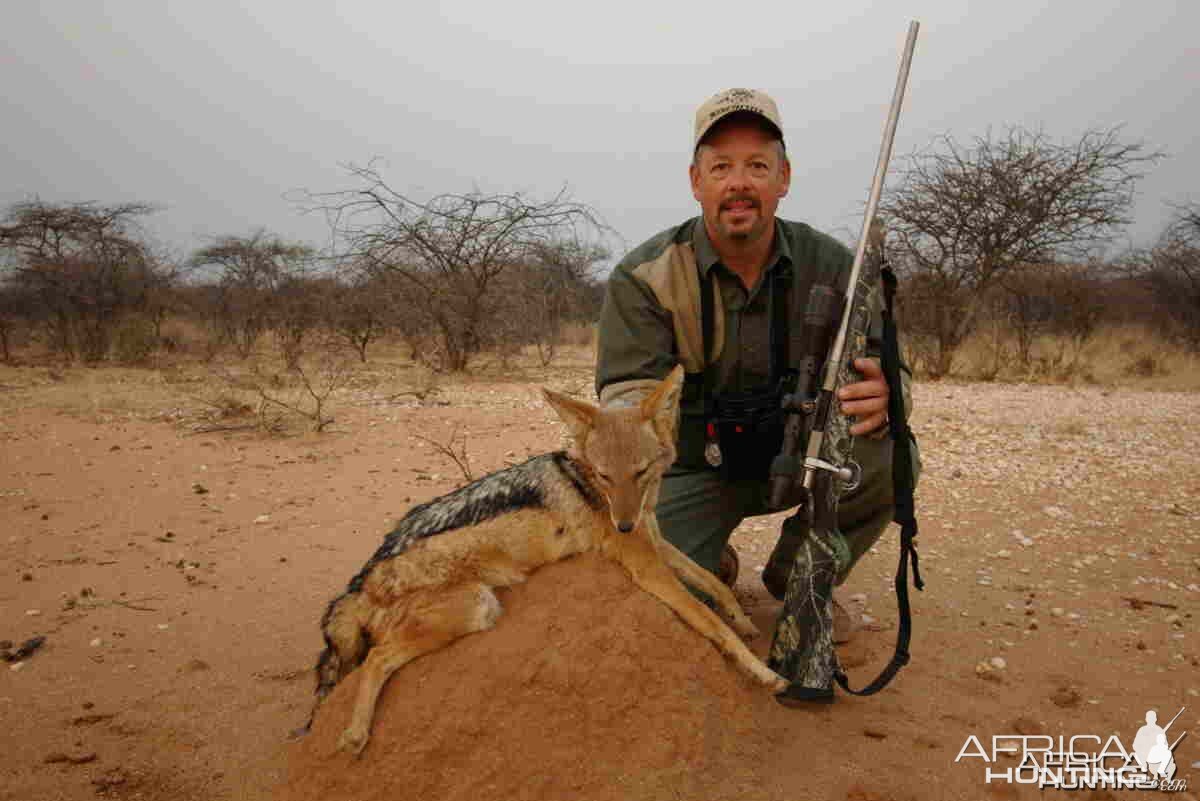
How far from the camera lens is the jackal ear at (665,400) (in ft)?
9.71

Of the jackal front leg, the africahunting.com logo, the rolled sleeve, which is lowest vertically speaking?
the africahunting.com logo

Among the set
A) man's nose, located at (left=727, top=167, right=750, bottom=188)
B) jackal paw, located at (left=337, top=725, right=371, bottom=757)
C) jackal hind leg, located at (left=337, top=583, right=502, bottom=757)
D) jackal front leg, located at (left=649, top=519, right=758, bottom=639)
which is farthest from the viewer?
man's nose, located at (left=727, top=167, right=750, bottom=188)

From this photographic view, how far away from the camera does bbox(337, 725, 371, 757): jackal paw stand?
8.25ft

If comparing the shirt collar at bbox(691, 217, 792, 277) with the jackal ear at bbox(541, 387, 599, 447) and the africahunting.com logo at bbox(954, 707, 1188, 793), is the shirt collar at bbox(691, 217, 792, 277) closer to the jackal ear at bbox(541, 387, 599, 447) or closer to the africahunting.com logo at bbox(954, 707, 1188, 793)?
the jackal ear at bbox(541, 387, 599, 447)

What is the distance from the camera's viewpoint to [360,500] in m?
6.19

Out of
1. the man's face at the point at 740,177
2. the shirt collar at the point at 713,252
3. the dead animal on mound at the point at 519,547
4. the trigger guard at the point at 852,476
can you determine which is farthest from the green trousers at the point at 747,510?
the man's face at the point at 740,177

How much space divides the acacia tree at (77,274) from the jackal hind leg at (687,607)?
757 inches

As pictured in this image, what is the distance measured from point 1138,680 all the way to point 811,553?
1.66 m

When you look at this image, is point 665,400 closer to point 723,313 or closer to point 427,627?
point 723,313

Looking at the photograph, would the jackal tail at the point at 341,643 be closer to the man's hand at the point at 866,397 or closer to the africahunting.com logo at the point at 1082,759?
the man's hand at the point at 866,397

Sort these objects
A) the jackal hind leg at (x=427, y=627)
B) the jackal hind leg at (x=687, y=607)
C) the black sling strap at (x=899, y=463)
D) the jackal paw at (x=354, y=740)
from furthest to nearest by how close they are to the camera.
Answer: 1. the black sling strap at (x=899, y=463)
2. the jackal hind leg at (x=687, y=607)
3. the jackal hind leg at (x=427, y=627)
4. the jackal paw at (x=354, y=740)

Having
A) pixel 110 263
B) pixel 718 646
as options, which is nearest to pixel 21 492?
pixel 718 646

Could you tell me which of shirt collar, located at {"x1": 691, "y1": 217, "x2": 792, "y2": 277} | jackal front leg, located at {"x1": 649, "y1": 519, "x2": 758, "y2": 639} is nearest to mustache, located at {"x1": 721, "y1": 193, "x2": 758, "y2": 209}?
shirt collar, located at {"x1": 691, "y1": 217, "x2": 792, "y2": 277}

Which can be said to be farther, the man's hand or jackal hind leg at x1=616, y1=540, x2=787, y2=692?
the man's hand
